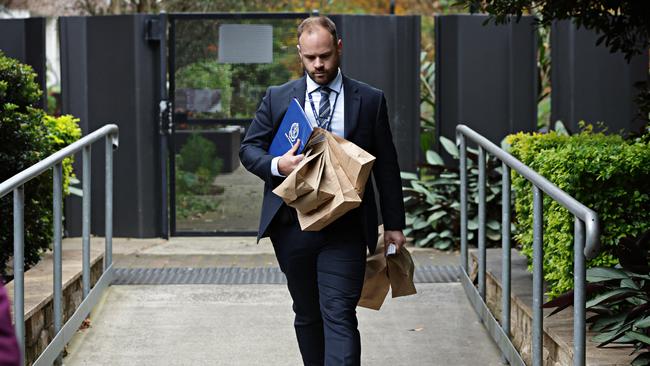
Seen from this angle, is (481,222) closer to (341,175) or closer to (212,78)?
(341,175)

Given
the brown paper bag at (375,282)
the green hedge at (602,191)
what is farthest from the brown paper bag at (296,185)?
the green hedge at (602,191)

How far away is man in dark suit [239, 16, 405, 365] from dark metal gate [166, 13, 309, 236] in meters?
4.74

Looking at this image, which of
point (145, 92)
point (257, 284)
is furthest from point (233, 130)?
point (257, 284)

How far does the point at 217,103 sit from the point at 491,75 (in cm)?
213

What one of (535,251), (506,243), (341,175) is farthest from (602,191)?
(341,175)

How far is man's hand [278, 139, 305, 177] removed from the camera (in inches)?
165

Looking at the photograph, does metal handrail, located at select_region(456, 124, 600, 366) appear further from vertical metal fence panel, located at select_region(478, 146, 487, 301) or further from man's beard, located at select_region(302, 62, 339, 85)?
man's beard, located at select_region(302, 62, 339, 85)

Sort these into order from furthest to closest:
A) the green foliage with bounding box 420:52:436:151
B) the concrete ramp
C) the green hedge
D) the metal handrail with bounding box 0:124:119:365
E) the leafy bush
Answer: the green foliage with bounding box 420:52:436:151
the leafy bush
the concrete ramp
the green hedge
the metal handrail with bounding box 0:124:119:365

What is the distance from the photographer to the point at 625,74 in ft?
30.3

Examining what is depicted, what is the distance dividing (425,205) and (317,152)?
499 cm

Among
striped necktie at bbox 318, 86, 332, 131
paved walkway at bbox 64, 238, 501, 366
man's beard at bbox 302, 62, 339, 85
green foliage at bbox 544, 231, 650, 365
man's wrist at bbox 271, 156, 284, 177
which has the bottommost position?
paved walkway at bbox 64, 238, 501, 366

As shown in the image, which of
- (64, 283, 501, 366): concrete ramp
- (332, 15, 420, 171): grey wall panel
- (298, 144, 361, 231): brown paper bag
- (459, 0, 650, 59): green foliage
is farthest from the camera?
(332, 15, 420, 171): grey wall panel

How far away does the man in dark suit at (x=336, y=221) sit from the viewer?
4.29 m

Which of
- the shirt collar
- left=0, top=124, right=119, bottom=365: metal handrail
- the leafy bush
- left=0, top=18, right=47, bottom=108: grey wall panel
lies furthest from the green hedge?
left=0, top=18, right=47, bottom=108: grey wall panel
